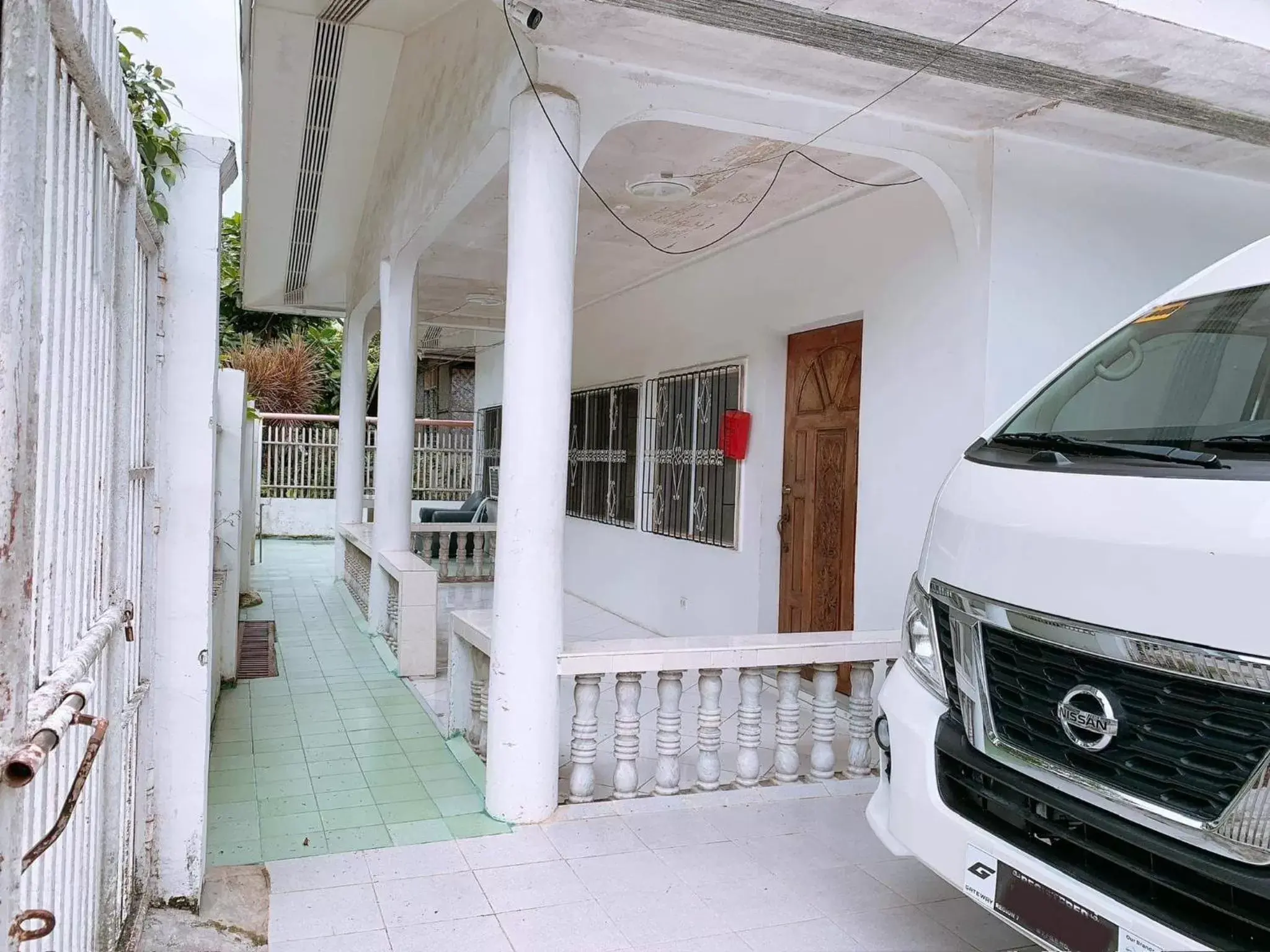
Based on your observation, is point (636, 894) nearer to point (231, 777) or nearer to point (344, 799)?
point (344, 799)

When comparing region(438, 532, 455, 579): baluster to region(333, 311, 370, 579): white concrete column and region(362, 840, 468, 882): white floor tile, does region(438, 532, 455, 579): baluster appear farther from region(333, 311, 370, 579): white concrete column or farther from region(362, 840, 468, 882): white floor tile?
region(362, 840, 468, 882): white floor tile

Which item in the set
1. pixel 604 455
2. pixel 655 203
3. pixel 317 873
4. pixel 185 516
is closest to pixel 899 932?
pixel 317 873

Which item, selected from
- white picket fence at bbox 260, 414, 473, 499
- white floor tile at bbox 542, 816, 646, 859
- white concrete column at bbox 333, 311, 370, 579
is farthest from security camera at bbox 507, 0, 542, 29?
Result: white picket fence at bbox 260, 414, 473, 499

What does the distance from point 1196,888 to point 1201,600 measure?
538 millimetres

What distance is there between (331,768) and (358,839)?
2.94 ft

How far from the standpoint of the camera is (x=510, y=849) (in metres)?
3.27

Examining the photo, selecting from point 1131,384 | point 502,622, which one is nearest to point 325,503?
point 502,622

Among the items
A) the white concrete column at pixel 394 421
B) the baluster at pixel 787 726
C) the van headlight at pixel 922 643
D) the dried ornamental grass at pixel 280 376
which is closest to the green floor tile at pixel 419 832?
the baluster at pixel 787 726

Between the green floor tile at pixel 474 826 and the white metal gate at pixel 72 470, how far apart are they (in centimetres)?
117

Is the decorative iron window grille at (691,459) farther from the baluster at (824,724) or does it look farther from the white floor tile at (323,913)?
the white floor tile at (323,913)

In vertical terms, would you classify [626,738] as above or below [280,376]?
below

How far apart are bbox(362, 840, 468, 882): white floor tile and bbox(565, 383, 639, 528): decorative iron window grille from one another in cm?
450

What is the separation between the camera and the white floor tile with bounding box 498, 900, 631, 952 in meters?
2.63

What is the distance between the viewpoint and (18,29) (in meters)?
1.14
